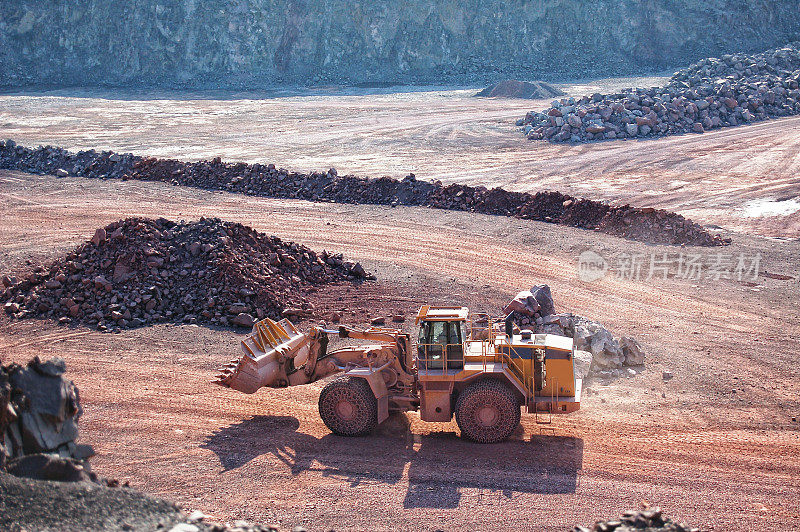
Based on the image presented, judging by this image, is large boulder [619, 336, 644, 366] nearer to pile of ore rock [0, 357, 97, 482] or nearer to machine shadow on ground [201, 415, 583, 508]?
machine shadow on ground [201, 415, 583, 508]

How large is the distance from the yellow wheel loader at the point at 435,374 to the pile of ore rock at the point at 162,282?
A: 15.4 feet

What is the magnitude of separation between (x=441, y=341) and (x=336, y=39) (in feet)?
179

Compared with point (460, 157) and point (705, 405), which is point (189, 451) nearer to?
point (705, 405)

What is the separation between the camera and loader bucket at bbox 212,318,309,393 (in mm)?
11367

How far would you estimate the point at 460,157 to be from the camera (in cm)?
3344

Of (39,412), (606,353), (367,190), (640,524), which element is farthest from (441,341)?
(367,190)

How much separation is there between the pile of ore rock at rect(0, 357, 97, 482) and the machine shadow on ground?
2.80 m

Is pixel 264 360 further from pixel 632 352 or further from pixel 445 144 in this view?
pixel 445 144

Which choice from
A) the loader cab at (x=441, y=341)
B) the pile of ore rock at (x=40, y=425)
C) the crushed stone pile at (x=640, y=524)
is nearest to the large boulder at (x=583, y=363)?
the loader cab at (x=441, y=341)

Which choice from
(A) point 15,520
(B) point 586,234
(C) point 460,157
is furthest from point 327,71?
(A) point 15,520

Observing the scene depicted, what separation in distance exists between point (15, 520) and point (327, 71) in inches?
2248

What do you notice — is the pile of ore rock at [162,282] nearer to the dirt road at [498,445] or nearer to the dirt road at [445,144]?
the dirt road at [498,445]

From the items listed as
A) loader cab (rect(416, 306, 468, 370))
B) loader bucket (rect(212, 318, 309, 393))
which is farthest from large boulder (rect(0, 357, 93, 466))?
loader cab (rect(416, 306, 468, 370))

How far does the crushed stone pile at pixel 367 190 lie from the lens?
22.4 m
